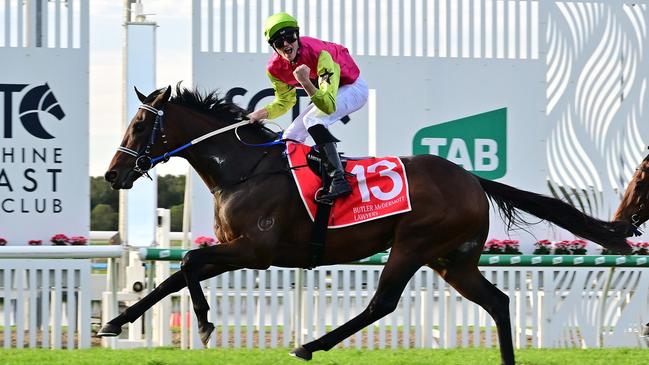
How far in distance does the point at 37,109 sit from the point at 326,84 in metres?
3.85

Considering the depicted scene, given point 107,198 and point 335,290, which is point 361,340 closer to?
point 335,290

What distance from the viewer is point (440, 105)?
9305 mm

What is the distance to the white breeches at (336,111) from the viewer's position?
19.2 feet

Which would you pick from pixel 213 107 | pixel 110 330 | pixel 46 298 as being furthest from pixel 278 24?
pixel 46 298

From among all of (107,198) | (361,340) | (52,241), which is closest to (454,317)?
(361,340)

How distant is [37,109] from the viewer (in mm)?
8766

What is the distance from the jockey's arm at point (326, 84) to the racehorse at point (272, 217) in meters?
0.48

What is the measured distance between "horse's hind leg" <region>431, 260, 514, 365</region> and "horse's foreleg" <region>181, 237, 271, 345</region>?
111 cm

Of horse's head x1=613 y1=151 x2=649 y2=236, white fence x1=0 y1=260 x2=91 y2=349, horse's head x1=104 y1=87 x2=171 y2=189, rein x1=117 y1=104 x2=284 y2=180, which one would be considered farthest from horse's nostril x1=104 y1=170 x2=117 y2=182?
horse's head x1=613 y1=151 x2=649 y2=236

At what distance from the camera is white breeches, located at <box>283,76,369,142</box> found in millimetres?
5867

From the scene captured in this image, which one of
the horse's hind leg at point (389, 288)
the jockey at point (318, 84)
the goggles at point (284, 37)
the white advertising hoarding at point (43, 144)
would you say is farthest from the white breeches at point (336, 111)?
the white advertising hoarding at point (43, 144)

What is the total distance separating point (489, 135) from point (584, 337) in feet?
6.17

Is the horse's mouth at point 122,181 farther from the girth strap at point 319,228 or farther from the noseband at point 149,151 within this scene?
the girth strap at point 319,228

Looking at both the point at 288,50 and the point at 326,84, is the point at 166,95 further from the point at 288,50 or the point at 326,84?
the point at 326,84
